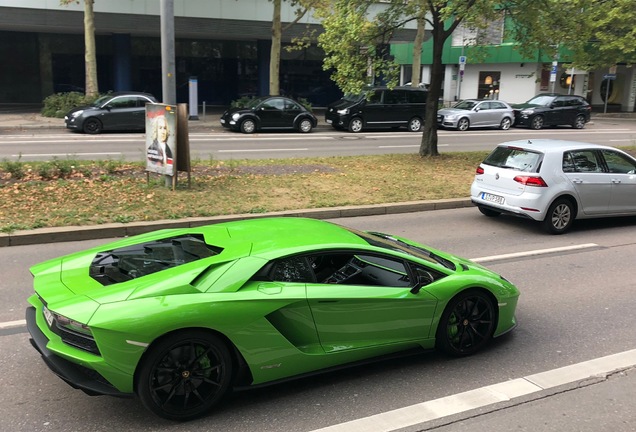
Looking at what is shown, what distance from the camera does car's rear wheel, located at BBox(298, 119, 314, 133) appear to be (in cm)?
2505

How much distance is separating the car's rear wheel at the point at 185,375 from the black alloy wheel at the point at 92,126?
19961 mm

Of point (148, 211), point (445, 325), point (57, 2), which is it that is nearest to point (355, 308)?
point (445, 325)

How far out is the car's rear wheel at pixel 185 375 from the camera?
3.60 metres

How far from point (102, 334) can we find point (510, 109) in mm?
29916

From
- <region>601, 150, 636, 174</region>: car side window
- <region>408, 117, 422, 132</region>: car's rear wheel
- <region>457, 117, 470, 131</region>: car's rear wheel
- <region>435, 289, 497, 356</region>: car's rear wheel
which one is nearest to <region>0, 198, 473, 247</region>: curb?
<region>601, 150, 636, 174</region>: car side window

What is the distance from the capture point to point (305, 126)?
82.5 ft

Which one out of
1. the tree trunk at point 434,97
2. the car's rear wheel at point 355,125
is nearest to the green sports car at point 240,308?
the tree trunk at point 434,97

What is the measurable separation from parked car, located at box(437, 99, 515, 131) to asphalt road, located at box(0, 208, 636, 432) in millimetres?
22234

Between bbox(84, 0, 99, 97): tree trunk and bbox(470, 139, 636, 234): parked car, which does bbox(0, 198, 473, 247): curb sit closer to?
bbox(470, 139, 636, 234): parked car

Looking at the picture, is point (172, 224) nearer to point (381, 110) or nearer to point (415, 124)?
point (381, 110)

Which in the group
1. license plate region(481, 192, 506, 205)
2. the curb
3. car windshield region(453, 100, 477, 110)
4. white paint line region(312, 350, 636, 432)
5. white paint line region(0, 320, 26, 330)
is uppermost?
car windshield region(453, 100, 477, 110)

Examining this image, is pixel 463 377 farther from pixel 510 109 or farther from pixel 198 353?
pixel 510 109

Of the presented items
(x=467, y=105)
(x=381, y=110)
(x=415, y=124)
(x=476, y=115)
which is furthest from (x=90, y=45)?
(x=476, y=115)

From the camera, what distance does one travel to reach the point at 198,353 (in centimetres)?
372
